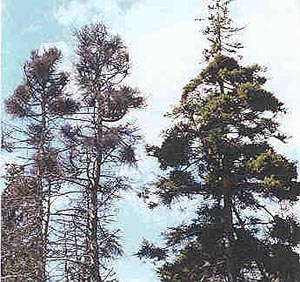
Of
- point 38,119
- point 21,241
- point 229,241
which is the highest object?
point 38,119

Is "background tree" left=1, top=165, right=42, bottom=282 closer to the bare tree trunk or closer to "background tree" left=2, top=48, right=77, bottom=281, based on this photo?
"background tree" left=2, top=48, right=77, bottom=281

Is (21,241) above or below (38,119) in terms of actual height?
below

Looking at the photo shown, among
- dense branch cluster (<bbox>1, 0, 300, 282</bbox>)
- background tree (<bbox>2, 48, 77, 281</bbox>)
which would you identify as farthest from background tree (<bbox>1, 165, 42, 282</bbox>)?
dense branch cluster (<bbox>1, 0, 300, 282</bbox>)

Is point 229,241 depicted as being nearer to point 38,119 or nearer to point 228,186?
point 228,186

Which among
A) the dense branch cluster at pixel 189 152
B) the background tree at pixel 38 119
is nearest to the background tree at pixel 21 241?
the background tree at pixel 38 119

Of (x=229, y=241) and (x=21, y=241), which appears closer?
(x=21, y=241)

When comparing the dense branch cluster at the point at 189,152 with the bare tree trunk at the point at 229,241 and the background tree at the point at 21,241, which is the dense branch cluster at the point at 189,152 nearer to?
the bare tree trunk at the point at 229,241

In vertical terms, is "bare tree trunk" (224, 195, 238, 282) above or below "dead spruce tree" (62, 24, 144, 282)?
below

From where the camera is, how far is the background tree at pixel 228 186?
7.51 metres

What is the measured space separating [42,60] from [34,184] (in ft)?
8.67

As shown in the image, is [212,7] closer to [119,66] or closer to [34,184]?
[119,66]

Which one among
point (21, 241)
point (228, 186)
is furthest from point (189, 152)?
point (21, 241)

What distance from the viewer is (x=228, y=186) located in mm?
7660

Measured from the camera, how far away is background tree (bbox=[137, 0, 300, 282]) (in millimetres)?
7508
